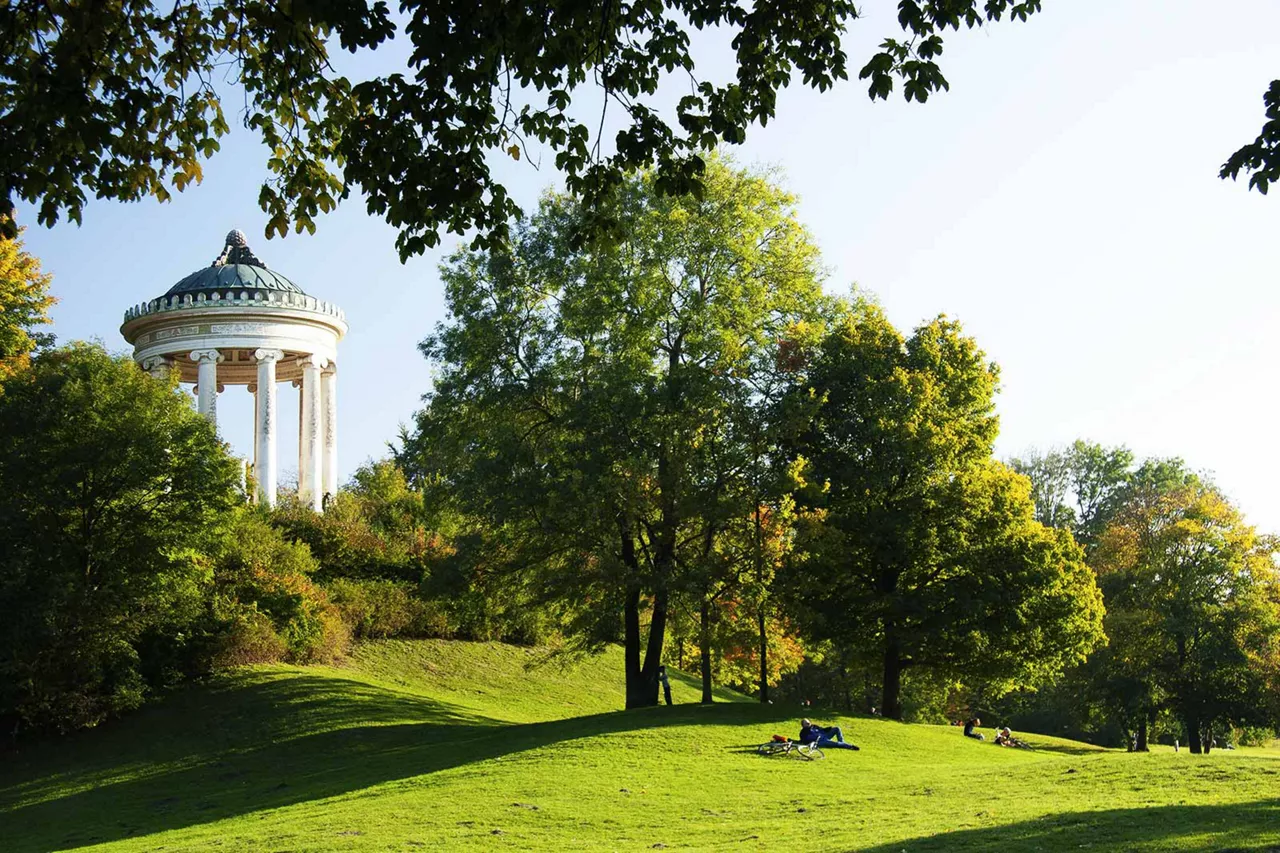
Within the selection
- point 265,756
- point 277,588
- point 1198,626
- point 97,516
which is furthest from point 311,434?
point 1198,626

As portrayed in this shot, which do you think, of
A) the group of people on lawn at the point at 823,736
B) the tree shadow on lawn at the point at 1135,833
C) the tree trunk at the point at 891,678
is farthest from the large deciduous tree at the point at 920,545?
the tree shadow on lawn at the point at 1135,833

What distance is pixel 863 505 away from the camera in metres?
34.9

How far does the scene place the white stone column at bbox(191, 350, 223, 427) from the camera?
50094 mm

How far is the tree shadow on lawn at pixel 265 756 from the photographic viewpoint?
23.8 metres

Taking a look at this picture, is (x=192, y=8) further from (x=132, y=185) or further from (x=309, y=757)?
(x=309, y=757)

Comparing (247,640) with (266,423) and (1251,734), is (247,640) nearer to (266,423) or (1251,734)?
(266,423)

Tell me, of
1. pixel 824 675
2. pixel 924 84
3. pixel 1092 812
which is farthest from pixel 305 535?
pixel 924 84

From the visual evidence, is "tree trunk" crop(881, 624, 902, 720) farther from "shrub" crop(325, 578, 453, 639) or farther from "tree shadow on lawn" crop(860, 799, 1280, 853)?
"tree shadow on lawn" crop(860, 799, 1280, 853)

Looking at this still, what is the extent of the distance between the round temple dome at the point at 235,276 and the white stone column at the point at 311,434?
356 cm

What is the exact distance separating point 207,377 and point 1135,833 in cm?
4411

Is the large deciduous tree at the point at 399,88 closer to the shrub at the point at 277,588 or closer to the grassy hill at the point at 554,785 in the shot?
the grassy hill at the point at 554,785

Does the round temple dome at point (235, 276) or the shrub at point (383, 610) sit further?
the round temple dome at point (235, 276)

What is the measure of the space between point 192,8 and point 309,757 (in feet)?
70.3

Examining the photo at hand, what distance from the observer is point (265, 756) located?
29.5 meters
